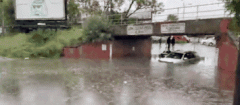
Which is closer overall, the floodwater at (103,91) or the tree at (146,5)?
the floodwater at (103,91)

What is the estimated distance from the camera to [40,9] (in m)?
19.1

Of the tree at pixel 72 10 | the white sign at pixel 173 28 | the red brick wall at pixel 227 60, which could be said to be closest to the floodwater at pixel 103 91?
the red brick wall at pixel 227 60

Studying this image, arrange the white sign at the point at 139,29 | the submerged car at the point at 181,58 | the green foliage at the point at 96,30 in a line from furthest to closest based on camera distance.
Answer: the green foliage at the point at 96,30 < the white sign at the point at 139,29 < the submerged car at the point at 181,58

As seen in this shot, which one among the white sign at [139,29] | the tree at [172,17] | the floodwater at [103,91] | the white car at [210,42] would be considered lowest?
the floodwater at [103,91]

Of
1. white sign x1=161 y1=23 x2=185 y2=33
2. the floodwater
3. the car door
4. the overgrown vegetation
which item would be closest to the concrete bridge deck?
white sign x1=161 y1=23 x2=185 y2=33

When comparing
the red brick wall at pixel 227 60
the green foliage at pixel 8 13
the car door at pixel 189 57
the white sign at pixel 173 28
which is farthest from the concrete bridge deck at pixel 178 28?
the green foliage at pixel 8 13

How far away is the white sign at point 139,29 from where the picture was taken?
50.9 ft

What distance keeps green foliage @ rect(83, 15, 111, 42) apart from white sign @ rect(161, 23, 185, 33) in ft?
16.8

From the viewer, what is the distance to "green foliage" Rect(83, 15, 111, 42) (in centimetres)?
1706

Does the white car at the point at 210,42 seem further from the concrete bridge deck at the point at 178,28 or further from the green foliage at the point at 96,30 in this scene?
the green foliage at the point at 96,30

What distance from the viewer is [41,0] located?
62.4 feet

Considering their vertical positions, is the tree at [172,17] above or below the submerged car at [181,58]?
above

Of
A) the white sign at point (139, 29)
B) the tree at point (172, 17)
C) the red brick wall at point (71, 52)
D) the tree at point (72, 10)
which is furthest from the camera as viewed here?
the tree at point (72, 10)

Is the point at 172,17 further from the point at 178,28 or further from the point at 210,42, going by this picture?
the point at 210,42
